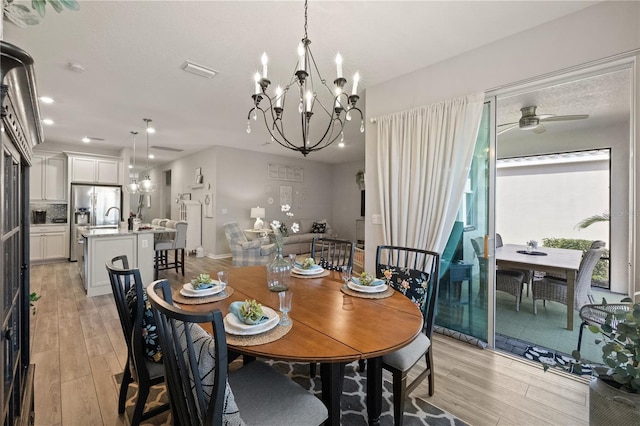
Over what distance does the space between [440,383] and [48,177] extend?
27.4ft

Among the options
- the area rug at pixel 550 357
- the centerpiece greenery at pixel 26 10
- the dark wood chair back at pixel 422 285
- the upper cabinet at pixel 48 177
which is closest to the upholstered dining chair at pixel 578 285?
the area rug at pixel 550 357

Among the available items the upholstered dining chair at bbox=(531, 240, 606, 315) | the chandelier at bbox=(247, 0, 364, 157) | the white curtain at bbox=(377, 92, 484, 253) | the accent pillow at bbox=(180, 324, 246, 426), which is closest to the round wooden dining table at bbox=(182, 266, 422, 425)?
the accent pillow at bbox=(180, 324, 246, 426)

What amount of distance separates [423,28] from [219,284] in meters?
2.53

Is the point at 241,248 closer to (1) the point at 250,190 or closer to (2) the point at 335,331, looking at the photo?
(1) the point at 250,190

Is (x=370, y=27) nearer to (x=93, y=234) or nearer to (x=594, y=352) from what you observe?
(x=594, y=352)

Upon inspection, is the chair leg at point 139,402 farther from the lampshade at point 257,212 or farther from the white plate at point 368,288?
the lampshade at point 257,212

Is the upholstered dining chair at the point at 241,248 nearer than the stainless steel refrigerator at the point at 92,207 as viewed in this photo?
Yes

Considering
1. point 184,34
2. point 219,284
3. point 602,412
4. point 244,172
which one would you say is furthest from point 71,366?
point 244,172

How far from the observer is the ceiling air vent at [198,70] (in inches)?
118

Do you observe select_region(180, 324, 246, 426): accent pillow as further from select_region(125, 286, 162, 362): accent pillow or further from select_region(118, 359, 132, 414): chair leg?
select_region(118, 359, 132, 414): chair leg

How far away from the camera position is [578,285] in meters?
3.11

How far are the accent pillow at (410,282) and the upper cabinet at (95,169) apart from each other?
7388 millimetres

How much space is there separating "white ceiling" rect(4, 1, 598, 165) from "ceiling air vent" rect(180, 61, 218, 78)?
7 centimetres

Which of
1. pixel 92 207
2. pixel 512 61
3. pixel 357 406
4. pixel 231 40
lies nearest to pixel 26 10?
pixel 231 40
